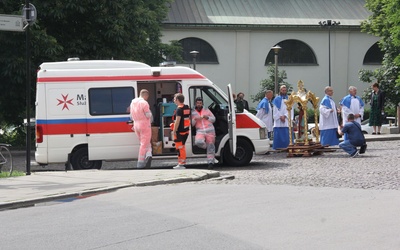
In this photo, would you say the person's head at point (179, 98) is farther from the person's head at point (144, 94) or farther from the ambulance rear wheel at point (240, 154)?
the ambulance rear wheel at point (240, 154)

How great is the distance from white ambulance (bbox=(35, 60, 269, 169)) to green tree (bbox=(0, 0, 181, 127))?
9126mm

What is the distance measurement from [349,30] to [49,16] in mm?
32080

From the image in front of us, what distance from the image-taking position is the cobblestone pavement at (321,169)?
1543 cm

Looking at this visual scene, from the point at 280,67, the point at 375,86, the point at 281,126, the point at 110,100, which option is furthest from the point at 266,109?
the point at 280,67

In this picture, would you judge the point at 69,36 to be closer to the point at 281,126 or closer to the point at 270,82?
the point at 281,126

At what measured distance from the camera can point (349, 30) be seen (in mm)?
58125

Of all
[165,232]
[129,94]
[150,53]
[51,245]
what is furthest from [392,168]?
[150,53]

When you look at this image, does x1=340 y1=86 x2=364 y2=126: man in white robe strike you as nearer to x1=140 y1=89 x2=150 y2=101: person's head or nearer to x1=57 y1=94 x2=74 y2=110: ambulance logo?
x1=140 y1=89 x2=150 y2=101: person's head

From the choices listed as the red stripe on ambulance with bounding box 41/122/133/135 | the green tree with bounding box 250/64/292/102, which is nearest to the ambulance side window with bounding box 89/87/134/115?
the red stripe on ambulance with bounding box 41/122/133/135

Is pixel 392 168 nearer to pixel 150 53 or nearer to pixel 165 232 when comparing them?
pixel 165 232

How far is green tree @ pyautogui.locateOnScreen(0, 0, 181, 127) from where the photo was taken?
2869 cm

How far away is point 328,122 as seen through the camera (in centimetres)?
2402

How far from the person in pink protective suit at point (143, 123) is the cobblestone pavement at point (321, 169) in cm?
167

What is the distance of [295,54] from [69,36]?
1191 inches
